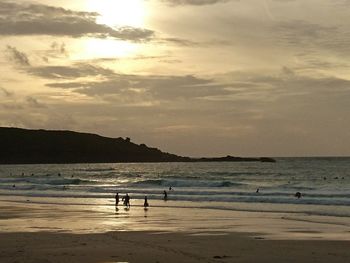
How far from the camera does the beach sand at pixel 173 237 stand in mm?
18625

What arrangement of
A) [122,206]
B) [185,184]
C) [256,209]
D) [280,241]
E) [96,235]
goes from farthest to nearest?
[185,184], [122,206], [256,209], [96,235], [280,241]

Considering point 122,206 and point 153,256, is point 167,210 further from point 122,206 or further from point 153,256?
point 153,256

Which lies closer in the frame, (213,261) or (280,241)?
(213,261)

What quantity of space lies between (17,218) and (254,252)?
16.6 m

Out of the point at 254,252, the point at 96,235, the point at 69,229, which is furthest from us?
the point at 69,229

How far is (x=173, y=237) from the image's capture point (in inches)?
935

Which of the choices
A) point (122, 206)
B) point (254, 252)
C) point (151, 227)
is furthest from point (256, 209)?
point (254, 252)

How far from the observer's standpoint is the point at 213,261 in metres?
17.7

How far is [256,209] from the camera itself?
39.6 metres

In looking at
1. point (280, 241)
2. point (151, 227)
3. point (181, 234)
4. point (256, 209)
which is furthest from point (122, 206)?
point (280, 241)

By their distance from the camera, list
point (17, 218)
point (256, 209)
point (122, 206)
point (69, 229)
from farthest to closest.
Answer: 1. point (122, 206)
2. point (256, 209)
3. point (17, 218)
4. point (69, 229)

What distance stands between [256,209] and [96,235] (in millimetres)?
17585

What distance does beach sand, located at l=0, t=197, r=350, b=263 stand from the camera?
733 inches

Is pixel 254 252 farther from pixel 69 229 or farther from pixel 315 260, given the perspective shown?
pixel 69 229
